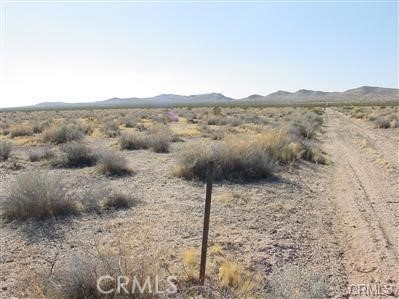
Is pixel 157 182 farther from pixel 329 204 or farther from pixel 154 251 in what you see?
pixel 154 251

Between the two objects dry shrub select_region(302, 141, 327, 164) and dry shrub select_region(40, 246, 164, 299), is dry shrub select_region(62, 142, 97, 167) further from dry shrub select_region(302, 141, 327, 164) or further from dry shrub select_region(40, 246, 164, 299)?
dry shrub select_region(40, 246, 164, 299)

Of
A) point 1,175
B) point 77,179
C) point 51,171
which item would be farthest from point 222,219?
point 1,175

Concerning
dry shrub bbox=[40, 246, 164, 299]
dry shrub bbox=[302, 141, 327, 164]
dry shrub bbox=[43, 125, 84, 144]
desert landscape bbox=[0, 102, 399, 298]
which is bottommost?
dry shrub bbox=[43, 125, 84, 144]

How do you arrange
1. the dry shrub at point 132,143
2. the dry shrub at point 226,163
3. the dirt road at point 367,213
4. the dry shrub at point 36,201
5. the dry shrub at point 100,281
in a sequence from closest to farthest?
1. the dry shrub at point 100,281
2. the dirt road at point 367,213
3. the dry shrub at point 36,201
4. the dry shrub at point 226,163
5. the dry shrub at point 132,143

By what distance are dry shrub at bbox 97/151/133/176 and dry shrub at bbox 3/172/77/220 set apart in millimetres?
Answer: 4676

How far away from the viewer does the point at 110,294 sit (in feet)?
16.3

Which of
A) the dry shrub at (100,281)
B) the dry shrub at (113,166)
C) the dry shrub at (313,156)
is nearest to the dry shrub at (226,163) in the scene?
the dry shrub at (113,166)

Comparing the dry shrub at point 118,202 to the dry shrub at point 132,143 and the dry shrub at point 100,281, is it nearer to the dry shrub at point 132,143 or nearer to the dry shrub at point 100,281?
the dry shrub at point 100,281

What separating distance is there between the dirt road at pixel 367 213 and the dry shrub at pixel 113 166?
21.9 ft

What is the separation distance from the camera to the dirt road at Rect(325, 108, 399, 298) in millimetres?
6758

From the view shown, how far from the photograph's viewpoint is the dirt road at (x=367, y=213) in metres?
6.76

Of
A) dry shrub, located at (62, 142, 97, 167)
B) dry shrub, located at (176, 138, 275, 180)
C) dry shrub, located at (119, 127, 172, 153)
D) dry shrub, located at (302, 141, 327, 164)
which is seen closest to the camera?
dry shrub, located at (176, 138, 275, 180)

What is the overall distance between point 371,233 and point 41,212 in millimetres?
6846

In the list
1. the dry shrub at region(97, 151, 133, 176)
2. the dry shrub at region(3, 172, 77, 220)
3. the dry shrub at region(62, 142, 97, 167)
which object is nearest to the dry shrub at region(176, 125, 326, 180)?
the dry shrub at region(97, 151, 133, 176)
